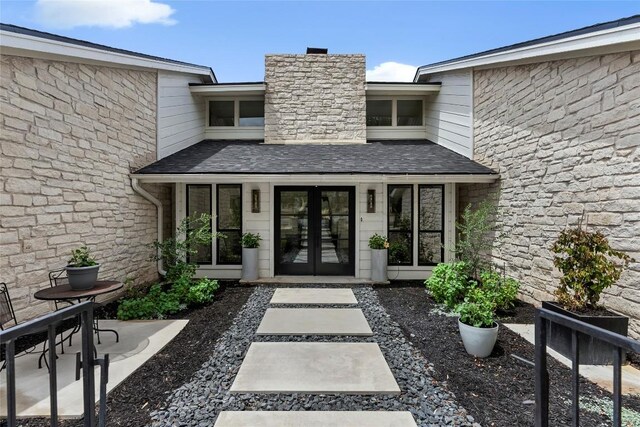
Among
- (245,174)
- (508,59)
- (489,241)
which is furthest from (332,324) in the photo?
(508,59)

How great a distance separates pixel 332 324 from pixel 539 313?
10.2 feet

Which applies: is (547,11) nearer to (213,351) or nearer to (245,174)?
(245,174)

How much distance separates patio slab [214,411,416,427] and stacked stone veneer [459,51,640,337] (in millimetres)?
3453

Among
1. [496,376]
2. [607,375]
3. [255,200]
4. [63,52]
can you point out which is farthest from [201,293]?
[607,375]

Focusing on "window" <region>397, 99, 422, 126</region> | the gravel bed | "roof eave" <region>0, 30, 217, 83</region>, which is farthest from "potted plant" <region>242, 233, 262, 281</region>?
"window" <region>397, 99, 422, 126</region>

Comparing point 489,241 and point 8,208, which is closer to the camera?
point 8,208

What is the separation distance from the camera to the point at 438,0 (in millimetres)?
6375

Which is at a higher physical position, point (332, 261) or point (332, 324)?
point (332, 261)

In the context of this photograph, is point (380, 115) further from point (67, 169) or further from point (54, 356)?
point (54, 356)

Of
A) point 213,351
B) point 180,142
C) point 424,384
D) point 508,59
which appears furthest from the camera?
point 180,142

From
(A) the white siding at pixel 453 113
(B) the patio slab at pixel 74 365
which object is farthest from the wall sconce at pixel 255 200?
(A) the white siding at pixel 453 113

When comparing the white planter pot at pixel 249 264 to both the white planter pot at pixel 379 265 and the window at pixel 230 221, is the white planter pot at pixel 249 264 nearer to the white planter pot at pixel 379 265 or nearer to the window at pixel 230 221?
the window at pixel 230 221

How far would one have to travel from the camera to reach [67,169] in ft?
15.3

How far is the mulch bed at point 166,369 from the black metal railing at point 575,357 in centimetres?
286
